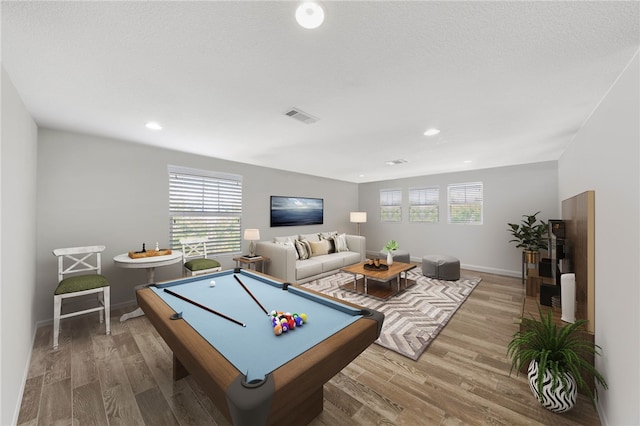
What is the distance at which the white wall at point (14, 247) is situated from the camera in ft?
5.25

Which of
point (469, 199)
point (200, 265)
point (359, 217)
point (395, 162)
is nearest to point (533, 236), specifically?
point (469, 199)

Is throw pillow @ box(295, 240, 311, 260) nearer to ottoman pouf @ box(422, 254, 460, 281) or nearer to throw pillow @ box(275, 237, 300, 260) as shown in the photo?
throw pillow @ box(275, 237, 300, 260)

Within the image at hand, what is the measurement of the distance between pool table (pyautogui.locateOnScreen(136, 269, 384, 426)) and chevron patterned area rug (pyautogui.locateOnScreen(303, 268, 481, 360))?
1227mm

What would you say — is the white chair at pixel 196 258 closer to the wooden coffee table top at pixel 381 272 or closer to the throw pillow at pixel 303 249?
the throw pillow at pixel 303 249

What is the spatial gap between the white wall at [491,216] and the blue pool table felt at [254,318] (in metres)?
5.23

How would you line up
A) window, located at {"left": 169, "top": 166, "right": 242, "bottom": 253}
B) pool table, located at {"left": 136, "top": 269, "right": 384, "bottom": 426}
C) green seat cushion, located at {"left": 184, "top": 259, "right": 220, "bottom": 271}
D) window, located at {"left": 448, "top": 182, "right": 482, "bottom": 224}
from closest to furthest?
pool table, located at {"left": 136, "top": 269, "right": 384, "bottom": 426} < green seat cushion, located at {"left": 184, "top": 259, "right": 220, "bottom": 271} < window, located at {"left": 169, "top": 166, "right": 242, "bottom": 253} < window, located at {"left": 448, "top": 182, "right": 482, "bottom": 224}

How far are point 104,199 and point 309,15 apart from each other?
148 inches

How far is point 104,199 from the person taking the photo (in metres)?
3.39

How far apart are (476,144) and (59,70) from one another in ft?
15.0

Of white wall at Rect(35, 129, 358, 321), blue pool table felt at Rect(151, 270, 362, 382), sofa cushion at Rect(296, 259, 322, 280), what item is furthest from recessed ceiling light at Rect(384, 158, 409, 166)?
blue pool table felt at Rect(151, 270, 362, 382)

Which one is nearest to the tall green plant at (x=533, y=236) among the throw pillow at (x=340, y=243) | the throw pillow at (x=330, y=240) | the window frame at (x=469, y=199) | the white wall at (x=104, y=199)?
the window frame at (x=469, y=199)

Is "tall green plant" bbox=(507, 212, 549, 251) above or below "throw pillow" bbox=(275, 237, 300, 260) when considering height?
above

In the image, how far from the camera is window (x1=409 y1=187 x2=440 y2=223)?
639cm

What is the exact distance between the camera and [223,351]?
4.14ft
